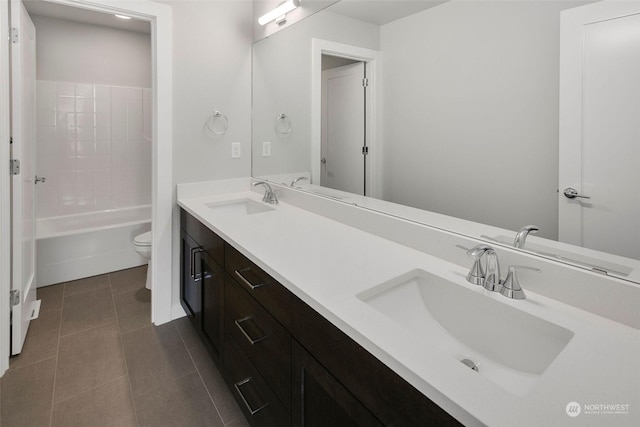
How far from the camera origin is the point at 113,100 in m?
3.35

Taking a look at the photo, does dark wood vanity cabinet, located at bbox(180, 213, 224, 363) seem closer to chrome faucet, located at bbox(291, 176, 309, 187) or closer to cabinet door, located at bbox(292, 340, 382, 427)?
chrome faucet, located at bbox(291, 176, 309, 187)

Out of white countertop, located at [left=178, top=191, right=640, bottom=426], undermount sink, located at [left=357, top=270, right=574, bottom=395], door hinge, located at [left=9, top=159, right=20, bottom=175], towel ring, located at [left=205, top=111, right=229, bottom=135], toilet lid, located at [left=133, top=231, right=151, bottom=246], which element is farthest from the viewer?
toilet lid, located at [left=133, top=231, right=151, bottom=246]

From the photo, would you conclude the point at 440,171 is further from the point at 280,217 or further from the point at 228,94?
the point at 228,94

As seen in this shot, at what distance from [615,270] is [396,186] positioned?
75 cm

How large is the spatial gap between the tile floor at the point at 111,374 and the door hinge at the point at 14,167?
1.03 m

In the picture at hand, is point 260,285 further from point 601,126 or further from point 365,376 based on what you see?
point 601,126

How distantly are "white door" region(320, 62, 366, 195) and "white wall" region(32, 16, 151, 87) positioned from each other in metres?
2.61

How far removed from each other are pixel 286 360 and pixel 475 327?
554mm

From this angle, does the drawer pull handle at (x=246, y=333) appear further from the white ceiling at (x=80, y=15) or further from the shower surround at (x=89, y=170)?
the white ceiling at (x=80, y=15)

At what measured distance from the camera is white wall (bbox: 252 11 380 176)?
1.80m

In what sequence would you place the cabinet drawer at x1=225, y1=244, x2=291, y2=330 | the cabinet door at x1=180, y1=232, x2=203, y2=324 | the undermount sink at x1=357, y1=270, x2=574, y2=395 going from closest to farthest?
the undermount sink at x1=357, y1=270, x2=574, y2=395 < the cabinet drawer at x1=225, y1=244, x2=291, y2=330 < the cabinet door at x1=180, y1=232, x2=203, y2=324

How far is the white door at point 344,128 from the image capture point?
154 centimetres

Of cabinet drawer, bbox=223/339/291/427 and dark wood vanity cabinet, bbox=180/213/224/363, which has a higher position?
dark wood vanity cabinet, bbox=180/213/224/363

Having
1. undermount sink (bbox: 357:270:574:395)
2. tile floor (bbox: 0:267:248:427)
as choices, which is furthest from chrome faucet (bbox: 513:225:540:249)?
tile floor (bbox: 0:267:248:427)
